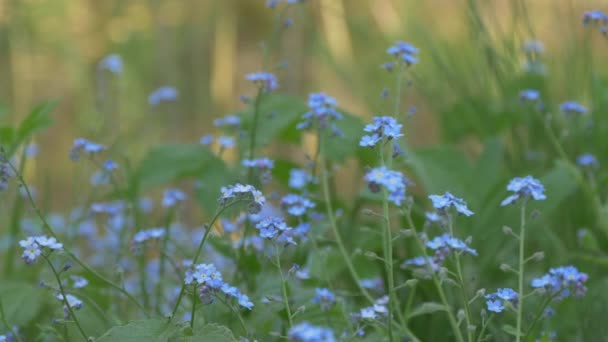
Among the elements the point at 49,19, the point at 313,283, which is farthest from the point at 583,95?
the point at 49,19

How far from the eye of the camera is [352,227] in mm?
2195

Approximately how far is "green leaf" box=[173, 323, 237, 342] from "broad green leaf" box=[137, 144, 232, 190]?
921 mm

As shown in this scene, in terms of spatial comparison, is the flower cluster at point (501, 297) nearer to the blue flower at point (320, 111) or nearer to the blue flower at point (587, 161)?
the blue flower at point (320, 111)

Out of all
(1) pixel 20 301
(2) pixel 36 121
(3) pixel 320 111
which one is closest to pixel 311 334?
(3) pixel 320 111

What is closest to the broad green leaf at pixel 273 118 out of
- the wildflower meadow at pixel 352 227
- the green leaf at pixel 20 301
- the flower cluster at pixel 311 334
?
the wildflower meadow at pixel 352 227

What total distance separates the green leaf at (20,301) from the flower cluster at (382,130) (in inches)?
34.7

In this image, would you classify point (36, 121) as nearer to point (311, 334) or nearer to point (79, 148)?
point (79, 148)

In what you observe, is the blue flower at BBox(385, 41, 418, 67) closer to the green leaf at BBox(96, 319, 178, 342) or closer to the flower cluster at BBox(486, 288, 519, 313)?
the flower cluster at BBox(486, 288, 519, 313)

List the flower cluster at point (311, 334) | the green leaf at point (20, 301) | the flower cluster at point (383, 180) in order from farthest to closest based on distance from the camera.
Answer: the green leaf at point (20, 301) → the flower cluster at point (383, 180) → the flower cluster at point (311, 334)

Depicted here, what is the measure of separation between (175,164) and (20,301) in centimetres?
66

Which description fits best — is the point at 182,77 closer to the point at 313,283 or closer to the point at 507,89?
the point at 507,89

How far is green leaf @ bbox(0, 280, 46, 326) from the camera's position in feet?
5.59

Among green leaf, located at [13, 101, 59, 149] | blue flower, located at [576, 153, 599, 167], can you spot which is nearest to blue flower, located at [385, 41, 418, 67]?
blue flower, located at [576, 153, 599, 167]

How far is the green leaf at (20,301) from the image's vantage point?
5.59 feet
